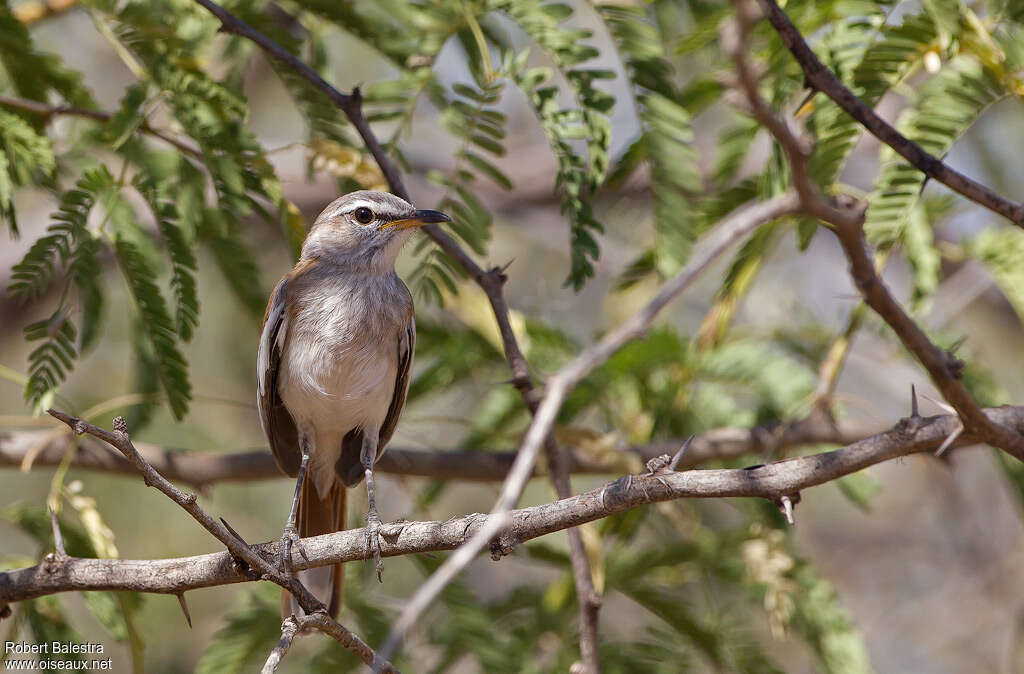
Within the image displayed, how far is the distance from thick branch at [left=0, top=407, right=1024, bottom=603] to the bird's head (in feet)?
5.50

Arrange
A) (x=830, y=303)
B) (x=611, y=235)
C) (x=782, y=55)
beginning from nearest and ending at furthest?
(x=782, y=55) < (x=611, y=235) < (x=830, y=303)

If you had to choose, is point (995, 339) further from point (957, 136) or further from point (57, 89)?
point (57, 89)

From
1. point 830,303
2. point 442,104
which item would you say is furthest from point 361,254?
point 830,303

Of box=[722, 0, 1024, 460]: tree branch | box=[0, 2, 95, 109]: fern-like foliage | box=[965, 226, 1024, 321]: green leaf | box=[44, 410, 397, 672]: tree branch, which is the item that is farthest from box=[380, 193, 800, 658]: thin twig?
box=[0, 2, 95, 109]: fern-like foliage

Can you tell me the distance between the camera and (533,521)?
→ 2.48 metres

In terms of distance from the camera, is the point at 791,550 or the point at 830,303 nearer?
the point at 791,550

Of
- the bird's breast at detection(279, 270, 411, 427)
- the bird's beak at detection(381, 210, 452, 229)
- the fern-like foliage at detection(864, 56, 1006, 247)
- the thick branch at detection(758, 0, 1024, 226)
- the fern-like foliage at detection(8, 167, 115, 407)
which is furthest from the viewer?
the bird's breast at detection(279, 270, 411, 427)

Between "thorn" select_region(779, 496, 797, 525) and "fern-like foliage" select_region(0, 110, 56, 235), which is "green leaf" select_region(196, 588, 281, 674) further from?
"thorn" select_region(779, 496, 797, 525)

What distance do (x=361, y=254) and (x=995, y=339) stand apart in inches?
241

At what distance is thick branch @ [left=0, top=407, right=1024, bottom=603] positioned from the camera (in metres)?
2.35

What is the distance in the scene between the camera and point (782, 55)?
11.6ft

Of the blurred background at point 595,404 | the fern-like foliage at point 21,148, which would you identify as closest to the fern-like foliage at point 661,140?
the blurred background at point 595,404

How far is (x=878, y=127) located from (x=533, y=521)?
1583 millimetres

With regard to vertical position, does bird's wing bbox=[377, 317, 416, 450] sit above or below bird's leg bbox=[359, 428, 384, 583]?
above
